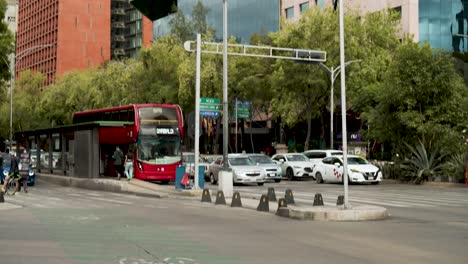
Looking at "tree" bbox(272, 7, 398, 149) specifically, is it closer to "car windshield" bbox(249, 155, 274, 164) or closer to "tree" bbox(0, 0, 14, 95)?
"car windshield" bbox(249, 155, 274, 164)

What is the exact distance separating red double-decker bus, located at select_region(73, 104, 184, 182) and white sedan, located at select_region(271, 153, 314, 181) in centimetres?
940

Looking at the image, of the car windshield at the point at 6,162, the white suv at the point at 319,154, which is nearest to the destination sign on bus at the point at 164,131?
the car windshield at the point at 6,162

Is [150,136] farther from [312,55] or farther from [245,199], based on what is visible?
[245,199]

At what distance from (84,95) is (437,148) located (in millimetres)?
48300

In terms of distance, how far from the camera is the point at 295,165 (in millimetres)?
44312

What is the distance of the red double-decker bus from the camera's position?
3641 cm

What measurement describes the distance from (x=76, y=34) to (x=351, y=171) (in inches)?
4406

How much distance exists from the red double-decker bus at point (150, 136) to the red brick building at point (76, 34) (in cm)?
9953

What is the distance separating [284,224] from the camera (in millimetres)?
16797

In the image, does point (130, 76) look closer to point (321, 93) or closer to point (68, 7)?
point (321, 93)

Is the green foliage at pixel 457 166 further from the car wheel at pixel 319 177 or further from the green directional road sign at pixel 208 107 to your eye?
the green directional road sign at pixel 208 107

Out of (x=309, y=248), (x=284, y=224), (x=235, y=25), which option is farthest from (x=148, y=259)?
(x=235, y=25)

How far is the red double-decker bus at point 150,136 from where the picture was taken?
36.4 metres

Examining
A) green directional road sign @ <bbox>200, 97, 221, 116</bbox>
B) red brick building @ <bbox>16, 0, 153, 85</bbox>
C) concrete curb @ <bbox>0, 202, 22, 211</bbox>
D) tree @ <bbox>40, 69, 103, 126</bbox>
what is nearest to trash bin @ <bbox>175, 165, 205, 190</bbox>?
green directional road sign @ <bbox>200, 97, 221, 116</bbox>
